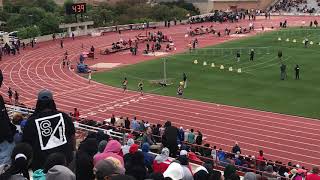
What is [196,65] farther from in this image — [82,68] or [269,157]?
[269,157]

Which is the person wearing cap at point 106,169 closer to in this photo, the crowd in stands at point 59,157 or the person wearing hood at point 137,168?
the crowd in stands at point 59,157

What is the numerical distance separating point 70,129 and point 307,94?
24904 millimetres

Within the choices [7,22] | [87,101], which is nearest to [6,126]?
[87,101]

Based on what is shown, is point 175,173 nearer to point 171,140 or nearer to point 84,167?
point 84,167

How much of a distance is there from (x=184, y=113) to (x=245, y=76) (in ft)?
32.0

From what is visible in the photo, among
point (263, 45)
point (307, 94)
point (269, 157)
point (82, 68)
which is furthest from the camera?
point (263, 45)

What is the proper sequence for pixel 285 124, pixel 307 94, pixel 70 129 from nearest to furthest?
pixel 70 129 < pixel 285 124 < pixel 307 94

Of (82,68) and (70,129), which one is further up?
(70,129)

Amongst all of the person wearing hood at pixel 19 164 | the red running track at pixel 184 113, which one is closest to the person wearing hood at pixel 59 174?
the person wearing hood at pixel 19 164

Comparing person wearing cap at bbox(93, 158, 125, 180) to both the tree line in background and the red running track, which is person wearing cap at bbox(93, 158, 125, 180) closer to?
the red running track

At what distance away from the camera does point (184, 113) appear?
2842 cm

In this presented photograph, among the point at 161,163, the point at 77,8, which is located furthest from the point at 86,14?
the point at 161,163

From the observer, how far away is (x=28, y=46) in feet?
185

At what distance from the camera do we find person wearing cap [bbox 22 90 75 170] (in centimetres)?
768
